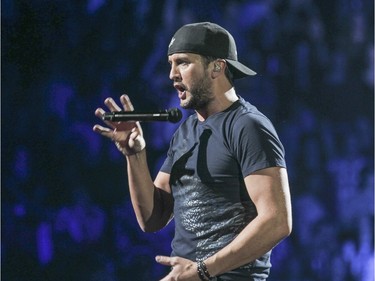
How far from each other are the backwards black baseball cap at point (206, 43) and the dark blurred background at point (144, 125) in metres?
0.80

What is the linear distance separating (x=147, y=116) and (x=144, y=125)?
915mm

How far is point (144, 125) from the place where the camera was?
2471 mm

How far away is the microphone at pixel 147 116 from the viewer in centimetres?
156

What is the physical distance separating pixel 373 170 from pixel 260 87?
0.51 m

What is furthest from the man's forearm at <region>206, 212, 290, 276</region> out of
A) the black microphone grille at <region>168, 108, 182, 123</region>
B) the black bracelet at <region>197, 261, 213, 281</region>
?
the black microphone grille at <region>168, 108, 182, 123</region>

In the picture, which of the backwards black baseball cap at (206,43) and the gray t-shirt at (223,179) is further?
the backwards black baseball cap at (206,43)

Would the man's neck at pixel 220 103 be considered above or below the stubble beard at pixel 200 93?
below

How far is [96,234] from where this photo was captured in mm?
2484

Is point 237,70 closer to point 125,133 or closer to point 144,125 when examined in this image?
point 125,133

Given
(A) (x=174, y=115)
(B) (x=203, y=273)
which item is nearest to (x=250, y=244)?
(B) (x=203, y=273)

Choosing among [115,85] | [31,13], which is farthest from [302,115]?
[31,13]

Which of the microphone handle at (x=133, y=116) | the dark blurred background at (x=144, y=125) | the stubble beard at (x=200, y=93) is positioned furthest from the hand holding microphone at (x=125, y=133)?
the dark blurred background at (x=144, y=125)

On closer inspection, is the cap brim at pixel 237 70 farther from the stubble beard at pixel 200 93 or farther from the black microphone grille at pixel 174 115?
the black microphone grille at pixel 174 115

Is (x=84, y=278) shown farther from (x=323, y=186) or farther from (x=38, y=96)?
(x=323, y=186)
